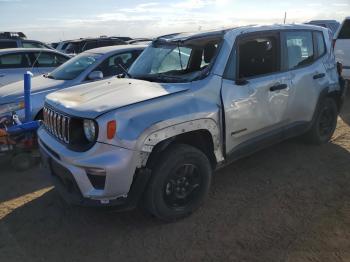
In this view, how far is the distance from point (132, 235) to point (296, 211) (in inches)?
Result: 64.0

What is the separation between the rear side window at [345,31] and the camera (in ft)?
29.5

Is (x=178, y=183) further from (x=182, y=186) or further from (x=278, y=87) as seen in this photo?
(x=278, y=87)

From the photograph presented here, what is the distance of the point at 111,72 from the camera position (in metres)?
7.02

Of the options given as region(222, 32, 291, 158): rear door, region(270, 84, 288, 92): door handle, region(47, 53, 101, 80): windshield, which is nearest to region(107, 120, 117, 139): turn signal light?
region(222, 32, 291, 158): rear door

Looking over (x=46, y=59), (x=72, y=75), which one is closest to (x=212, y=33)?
(x=72, y=75)

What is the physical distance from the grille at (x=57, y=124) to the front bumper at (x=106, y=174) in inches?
5.5

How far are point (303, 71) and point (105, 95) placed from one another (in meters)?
2.60

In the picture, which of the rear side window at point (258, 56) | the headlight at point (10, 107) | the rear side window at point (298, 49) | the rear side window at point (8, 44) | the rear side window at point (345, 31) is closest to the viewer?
the rear side window at point (258, 56)

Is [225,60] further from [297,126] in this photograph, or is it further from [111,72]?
[111,72]

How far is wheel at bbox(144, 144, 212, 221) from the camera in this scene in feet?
11.4

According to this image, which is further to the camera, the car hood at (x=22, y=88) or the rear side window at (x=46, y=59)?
the rear side window at (x=46, y=59)

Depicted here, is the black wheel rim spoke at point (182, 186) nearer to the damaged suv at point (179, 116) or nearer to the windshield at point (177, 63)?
the damaged suv at point (179, 116)

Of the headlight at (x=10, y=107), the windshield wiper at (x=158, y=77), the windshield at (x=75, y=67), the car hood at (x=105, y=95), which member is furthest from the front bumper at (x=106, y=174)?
the windshield at (x=75, y=67)

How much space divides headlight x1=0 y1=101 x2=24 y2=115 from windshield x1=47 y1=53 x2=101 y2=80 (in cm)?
94
